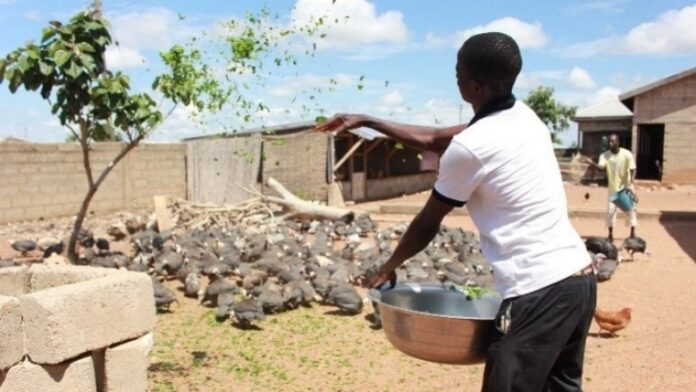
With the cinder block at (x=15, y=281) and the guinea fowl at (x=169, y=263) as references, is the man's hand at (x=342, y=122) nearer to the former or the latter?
the cinder block at (x=15, y=281)

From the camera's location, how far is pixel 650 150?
93.1 feet

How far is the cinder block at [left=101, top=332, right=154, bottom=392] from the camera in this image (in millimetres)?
4102

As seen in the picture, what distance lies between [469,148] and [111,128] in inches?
277

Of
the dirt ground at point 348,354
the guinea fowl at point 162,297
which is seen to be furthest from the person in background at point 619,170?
the guinea fowl at point 162,297

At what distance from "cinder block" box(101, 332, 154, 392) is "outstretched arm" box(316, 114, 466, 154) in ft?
6.08

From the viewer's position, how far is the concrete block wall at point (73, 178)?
45.6ft

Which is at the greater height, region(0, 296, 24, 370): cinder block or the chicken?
region(0, 296, 24, 370): cinder block

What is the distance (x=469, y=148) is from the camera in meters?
2.46

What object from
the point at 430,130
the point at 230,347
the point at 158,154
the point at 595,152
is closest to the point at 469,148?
the point at 430,130

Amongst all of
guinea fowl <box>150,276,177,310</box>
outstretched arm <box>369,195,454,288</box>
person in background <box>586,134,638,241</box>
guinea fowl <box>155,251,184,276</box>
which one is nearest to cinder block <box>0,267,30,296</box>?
guinea fowl <box>150,276,177,310</box>

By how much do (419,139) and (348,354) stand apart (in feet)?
11.0

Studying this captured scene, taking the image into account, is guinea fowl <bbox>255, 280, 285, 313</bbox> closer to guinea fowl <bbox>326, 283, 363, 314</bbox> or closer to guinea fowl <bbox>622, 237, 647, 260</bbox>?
guinea fowl <bbox>326, 283, 363, 314</bbox>

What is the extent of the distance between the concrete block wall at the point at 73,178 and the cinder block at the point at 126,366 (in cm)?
1087

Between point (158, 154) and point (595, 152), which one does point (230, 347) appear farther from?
point (595, 152)
